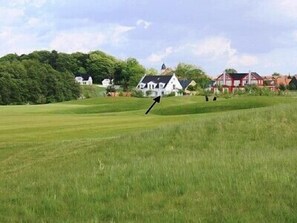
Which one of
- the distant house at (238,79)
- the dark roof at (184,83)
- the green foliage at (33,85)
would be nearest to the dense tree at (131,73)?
the dark roof at (184,83)

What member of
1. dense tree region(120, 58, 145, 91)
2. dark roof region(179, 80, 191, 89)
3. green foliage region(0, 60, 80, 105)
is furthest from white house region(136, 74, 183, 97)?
green foliage region(0, 60, 80, 105)

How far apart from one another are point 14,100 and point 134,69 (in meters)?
57.8

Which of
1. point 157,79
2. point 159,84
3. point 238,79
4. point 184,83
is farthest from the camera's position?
point 238,79

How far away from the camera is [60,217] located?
6.63m

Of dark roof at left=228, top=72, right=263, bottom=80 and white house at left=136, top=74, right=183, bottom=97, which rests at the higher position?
dark roof at left=228, top=72, right=263, bottom=80

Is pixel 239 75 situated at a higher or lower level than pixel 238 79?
higher

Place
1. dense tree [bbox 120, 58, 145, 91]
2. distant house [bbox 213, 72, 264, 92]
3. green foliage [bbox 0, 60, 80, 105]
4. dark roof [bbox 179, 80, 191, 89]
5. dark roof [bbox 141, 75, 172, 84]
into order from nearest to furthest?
green foliage [bbox 0, 60, 80, 105], dark roof [bbox 141, 75, 172, 84], dark roof [bbox 179, 80, 191, 89], distant house [bbox 213, 72, 264, 92], dense tree [bbox 120, 58, 145, 91]

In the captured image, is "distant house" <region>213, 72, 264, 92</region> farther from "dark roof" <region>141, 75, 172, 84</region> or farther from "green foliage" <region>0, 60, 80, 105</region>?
"green foliage" <region>0, 60, 80, 105</region>

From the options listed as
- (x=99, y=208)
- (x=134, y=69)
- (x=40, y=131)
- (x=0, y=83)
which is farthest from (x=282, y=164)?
(x=134, y=69)

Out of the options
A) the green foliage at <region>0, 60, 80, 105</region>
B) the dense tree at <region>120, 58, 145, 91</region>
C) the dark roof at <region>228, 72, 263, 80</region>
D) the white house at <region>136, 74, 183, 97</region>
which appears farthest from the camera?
the dense tree at <region>120, 58, 145, 91</region>

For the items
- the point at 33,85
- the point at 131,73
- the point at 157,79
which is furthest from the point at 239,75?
the point at 33,85

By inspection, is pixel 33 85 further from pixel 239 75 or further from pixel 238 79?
pixel 239 75

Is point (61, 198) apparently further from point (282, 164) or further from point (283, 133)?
point (283, 133)

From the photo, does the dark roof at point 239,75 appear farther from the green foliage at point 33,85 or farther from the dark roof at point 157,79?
the green foliage at point 33,85
